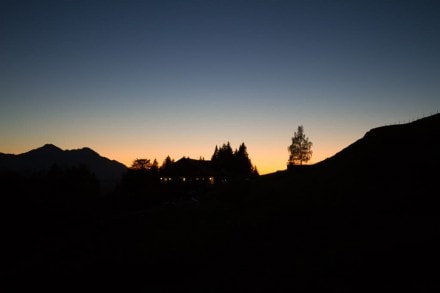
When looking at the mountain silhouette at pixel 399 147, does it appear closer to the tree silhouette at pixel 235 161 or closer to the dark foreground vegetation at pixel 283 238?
the dark foreground vegetation at pixel 283 238

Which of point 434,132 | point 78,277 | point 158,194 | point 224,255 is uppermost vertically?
point 434,132

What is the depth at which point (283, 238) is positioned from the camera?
17.5m

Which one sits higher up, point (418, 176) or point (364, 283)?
point (418, 176)

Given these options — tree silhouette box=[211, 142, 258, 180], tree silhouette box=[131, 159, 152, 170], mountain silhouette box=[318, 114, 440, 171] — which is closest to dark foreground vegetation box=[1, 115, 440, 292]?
mountain silhouette box=[318, 114, 440, 171]

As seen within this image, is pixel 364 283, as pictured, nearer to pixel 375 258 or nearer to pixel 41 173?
pixel 375 258

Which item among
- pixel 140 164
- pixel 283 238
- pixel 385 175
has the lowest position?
pixel 283 238

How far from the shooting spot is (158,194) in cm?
5472

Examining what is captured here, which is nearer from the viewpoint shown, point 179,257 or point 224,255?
point 224,255

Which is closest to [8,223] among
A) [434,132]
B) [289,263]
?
[289,263]

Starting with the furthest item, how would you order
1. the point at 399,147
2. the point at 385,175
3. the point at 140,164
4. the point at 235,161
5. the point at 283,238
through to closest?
the point at 235,161 < the point at 140,164 < the point at 399,147 < the point at 385,175 < the point at 283,238

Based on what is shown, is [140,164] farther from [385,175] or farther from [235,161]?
[385,175]

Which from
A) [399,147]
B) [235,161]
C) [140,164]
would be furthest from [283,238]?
[235,161]

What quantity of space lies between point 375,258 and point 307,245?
158 inches

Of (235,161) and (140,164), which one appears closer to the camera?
(140,164)
